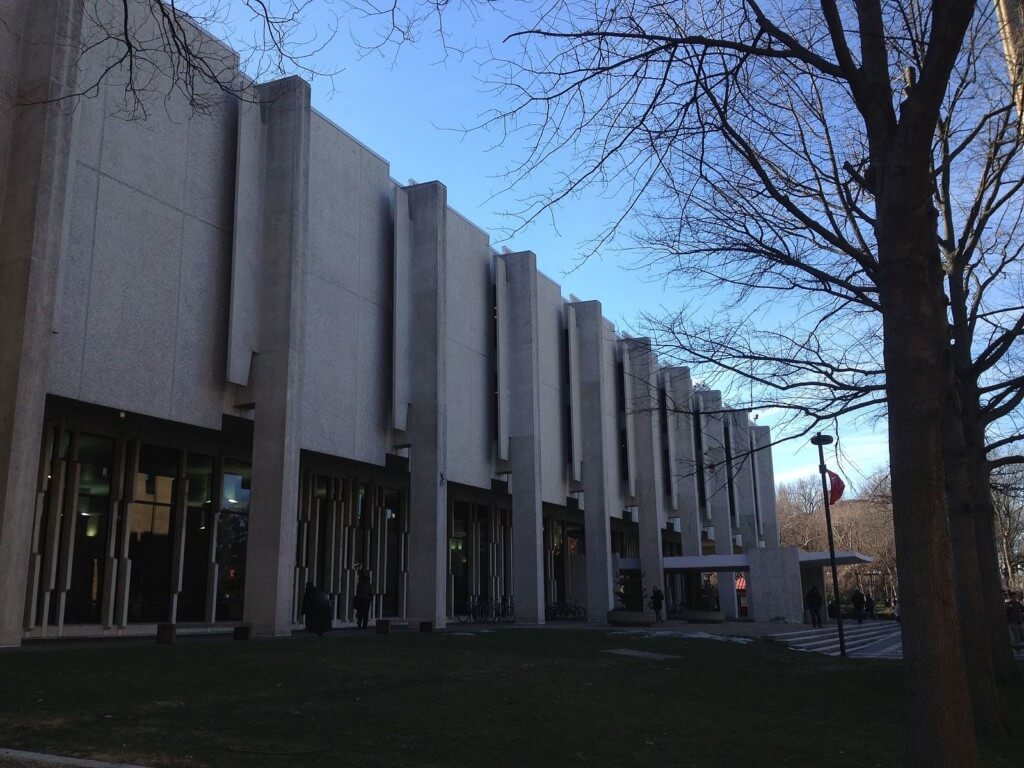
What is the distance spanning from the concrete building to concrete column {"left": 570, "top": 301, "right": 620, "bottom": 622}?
2.86 metres

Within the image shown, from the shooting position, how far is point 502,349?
111 ft

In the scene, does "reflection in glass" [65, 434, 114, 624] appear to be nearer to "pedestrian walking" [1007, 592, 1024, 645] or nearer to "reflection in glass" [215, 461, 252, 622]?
"reflection in glass" [215, 461, 252, 622]

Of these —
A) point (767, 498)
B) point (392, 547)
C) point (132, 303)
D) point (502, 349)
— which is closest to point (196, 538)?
point (132, 303)

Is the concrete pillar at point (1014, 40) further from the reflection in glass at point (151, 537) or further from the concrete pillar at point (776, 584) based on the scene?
the concrete pillar at point (776, 584)

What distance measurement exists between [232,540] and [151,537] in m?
3.07

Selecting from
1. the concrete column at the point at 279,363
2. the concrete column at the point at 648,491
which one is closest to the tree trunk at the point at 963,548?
the concrete column at the point at 279,363

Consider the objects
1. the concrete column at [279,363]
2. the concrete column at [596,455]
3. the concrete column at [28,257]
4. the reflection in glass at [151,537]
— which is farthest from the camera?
the concrete column at [596,455]

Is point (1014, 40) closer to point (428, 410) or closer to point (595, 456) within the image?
point (428, 410)

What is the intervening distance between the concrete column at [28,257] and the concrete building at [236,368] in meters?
0.05

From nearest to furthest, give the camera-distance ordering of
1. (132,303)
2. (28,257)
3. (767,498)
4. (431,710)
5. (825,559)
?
(431,710) → (28,257) → (132,303) → (825,559) → (767,498)

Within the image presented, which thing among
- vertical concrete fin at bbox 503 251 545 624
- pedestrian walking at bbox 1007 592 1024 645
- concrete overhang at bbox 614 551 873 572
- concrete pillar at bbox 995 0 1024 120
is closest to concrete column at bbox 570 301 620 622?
concrete overhang at bbox 614 551 873 572

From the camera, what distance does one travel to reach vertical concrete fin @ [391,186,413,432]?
88.6 feet

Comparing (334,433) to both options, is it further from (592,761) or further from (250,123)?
(592,761)

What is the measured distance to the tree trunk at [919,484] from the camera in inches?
205
